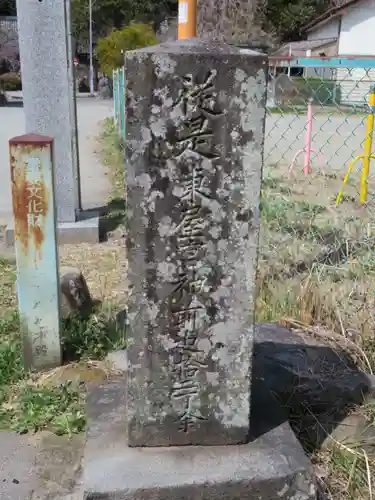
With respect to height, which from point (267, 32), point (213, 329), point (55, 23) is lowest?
point (213, 329)

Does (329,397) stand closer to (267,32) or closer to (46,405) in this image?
(46,405)

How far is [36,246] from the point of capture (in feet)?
10.1

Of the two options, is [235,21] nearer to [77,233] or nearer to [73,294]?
[77,233]

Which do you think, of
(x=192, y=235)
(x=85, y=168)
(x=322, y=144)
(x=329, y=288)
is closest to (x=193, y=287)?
(x=192, y=235)

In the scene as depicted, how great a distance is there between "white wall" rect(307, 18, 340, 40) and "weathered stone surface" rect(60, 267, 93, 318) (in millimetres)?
26665

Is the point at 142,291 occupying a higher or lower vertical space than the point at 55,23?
lower

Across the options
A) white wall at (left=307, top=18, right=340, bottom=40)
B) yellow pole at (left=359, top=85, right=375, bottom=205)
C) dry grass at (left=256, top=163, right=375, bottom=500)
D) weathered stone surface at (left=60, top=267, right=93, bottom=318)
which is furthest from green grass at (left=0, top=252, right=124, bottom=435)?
white wall at (left=307, top=18, right=340, bottom=40)

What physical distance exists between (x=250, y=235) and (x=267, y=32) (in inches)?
1362

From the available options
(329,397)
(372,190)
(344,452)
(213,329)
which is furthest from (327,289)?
(372,190)

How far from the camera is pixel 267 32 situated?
112ft

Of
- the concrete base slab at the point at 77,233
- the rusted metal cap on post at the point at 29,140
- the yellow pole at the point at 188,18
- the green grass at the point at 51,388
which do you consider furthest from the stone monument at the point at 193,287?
the concrete base slab at the point at 77,233

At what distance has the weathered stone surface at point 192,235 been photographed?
6.45 feet

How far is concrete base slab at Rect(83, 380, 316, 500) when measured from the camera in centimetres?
208

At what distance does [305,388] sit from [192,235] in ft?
3.69
